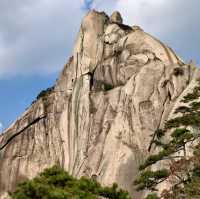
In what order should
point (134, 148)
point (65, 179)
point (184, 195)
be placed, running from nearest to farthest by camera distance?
point (184, 195), point (65, 179), point (134, 148)

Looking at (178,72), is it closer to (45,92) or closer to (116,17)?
(116,17)

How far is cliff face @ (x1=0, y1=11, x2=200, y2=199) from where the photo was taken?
2153 inches

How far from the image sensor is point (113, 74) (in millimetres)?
61250

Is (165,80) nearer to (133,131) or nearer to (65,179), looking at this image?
(133,131)

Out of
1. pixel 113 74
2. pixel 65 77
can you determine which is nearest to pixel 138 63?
pixel 113 74

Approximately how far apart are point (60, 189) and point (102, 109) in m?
33.7

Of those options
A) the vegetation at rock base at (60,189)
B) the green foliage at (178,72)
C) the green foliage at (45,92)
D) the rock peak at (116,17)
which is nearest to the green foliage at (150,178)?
the vegetation at rock base at (60,189)

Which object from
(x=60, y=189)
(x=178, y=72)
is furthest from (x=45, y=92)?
(x=60, y=189)

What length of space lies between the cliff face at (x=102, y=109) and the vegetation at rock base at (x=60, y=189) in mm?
20287

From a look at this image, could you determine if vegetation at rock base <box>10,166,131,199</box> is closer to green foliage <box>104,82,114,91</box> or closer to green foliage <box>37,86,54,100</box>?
green foliage <box>104,82,114,91</box>

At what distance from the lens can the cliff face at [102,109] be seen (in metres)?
54.7

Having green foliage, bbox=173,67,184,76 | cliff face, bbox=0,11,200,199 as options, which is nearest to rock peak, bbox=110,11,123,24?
cliff face, bbox=0,11,200,199

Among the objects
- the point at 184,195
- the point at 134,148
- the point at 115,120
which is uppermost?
the point at 115,120

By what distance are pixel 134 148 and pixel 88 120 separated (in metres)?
7.94
